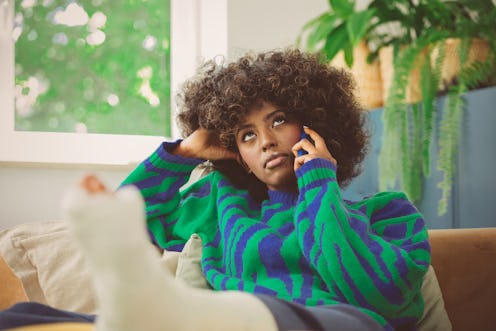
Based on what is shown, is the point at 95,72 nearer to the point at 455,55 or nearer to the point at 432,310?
the point at 455,55

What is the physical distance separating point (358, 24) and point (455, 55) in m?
0.33

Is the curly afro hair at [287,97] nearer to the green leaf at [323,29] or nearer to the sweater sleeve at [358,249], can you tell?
the sweater sleeve at [358,249]

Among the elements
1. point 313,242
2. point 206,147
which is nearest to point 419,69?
point 206,147

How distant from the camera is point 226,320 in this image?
514 millimetres

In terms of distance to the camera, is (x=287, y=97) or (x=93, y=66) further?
(x=93, y=66)

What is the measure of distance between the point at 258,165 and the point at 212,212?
0.60 feet

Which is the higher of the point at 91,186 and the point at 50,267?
the point at 91,186

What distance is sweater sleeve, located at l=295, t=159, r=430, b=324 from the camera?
0.88 meters

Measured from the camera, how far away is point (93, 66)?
7.02ft

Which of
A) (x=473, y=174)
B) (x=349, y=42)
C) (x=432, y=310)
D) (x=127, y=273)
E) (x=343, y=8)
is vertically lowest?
(x=432, y=310)

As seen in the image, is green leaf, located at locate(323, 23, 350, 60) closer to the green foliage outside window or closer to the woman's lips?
the green foliage outside window

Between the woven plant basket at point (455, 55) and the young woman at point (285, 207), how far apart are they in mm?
843

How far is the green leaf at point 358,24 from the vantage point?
1.98 meters

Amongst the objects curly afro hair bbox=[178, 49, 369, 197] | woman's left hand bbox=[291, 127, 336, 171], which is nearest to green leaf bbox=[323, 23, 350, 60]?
curly afro hair bbox=[178, 49, 369, 197]
